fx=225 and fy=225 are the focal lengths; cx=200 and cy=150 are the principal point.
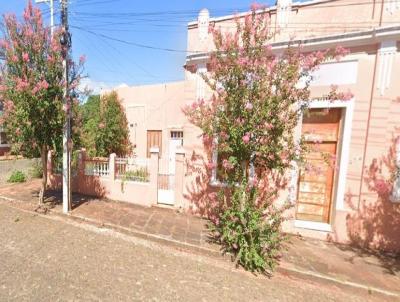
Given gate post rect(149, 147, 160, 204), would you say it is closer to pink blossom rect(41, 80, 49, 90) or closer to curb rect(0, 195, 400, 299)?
curb rect(0, 195, 400, 299)

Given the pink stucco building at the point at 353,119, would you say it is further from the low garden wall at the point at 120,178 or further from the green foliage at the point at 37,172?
the green foliage at the point at 37,172

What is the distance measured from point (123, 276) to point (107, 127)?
9.39m

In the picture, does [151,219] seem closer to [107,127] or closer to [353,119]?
[353,119]

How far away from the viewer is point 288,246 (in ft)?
15.3

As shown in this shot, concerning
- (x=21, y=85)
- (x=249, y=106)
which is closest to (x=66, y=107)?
(x=21, y=85)

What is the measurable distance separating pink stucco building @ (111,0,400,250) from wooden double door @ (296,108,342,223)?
0.02 metres

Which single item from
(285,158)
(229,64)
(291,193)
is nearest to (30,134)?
(229,64)

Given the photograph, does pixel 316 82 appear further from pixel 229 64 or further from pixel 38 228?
pixel 38 228

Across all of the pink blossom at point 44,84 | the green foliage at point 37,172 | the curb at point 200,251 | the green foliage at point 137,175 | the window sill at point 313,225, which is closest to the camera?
the curb at point 200,251

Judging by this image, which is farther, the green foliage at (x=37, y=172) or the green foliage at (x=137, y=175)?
the green foliage at (x=37, y=172)

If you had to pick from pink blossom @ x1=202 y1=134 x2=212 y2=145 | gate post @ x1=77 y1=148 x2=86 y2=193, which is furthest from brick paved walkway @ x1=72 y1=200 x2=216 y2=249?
pink blossom @ x1=202 y1=134 x2=212 y2=145

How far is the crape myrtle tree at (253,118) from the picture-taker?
3.67 metres

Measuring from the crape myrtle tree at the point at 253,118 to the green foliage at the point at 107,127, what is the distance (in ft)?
28.0

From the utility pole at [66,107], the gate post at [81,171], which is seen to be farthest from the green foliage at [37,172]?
the utility pole at [66,107]
